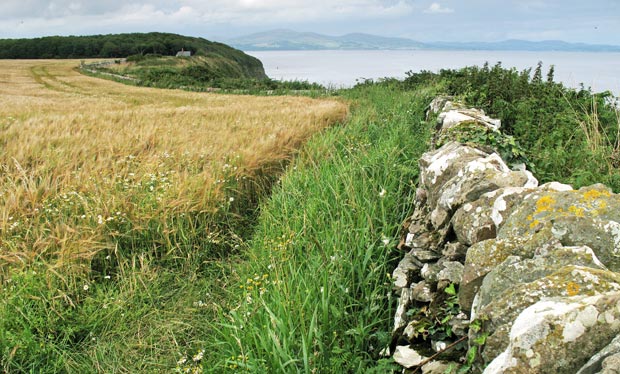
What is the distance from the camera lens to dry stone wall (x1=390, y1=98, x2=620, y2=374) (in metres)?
1.38

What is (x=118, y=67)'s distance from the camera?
54.4 m

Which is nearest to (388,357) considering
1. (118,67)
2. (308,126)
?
(308,126)

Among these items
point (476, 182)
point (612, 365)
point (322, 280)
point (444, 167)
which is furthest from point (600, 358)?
point (444, 167)

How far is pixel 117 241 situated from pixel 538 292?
11.9 feet

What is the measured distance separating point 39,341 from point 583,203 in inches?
144

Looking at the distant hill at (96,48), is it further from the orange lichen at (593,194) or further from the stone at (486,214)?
the orange lichen at (593,194)

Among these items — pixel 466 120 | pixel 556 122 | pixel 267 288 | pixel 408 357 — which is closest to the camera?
pixel 408 357

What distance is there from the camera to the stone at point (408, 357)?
2.02m

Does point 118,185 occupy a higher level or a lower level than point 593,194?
lower

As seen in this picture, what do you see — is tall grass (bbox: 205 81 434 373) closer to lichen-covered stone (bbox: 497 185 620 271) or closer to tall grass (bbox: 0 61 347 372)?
tall grass (bbox: 0 61 347 372)

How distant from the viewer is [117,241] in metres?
4.09

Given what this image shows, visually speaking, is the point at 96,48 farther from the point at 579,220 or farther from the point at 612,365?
the point at 612,365

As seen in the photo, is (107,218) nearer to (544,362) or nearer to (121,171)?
(121,171)

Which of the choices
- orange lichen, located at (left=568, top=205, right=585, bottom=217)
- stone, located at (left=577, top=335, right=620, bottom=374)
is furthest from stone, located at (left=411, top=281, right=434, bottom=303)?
stone, located at (left=577, top=335, right=620, bottom=374)
